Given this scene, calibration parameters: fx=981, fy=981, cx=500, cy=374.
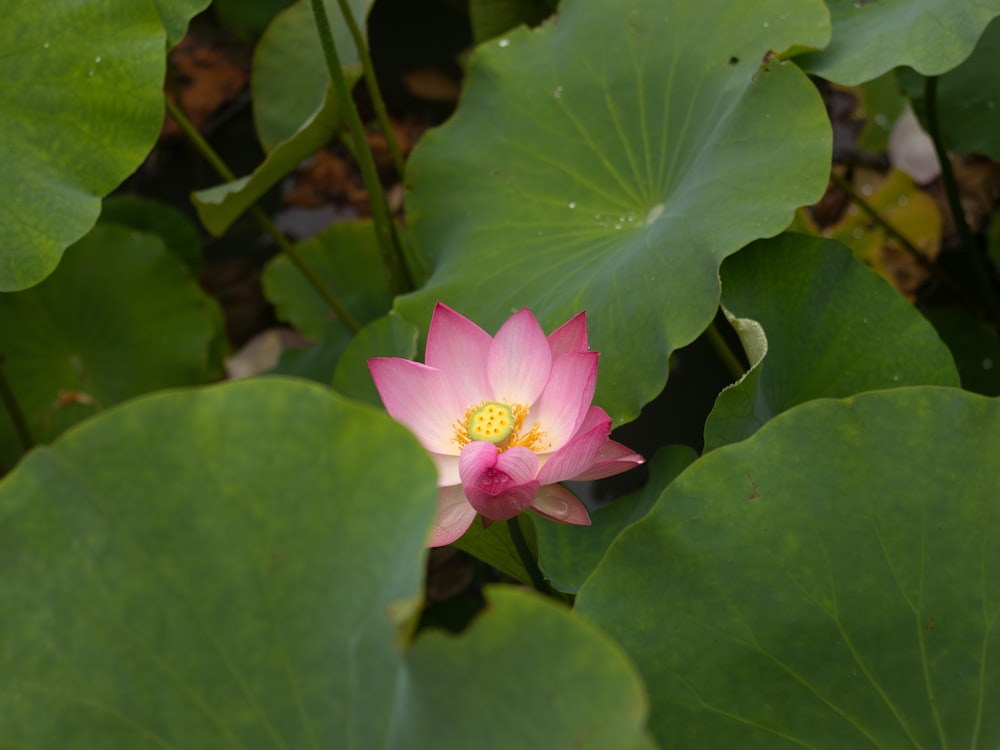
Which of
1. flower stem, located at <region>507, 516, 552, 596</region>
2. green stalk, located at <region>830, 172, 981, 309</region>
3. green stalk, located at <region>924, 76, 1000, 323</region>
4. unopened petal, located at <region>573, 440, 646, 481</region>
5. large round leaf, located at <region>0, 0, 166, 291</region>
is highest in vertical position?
large round leaf, located at <region>0, 0, 166, 291</region>

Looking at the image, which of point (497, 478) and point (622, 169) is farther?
point (622, 169)

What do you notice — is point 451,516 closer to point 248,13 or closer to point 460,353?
point 460,353

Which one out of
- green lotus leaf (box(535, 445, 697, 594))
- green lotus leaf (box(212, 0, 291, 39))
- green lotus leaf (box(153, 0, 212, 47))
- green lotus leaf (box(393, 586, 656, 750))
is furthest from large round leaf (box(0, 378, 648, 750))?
green lotus leaf (box(212, 0, 291, 39))

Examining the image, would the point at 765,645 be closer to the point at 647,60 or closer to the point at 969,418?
the point at 969,418

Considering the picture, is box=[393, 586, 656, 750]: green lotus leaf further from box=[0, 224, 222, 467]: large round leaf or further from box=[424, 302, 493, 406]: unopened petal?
box=[0, 224, 222, 467]: large round leaf

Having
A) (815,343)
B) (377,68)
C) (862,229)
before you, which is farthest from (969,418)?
(377,68)

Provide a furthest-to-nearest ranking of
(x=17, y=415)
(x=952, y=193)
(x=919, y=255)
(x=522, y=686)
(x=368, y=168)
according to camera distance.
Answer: (x=919, y=255), (x=17, y=415), (x=952, y=193), (x=368, y=168), (x=522, y=686)

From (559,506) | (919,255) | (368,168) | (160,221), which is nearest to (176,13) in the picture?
(368,168)
